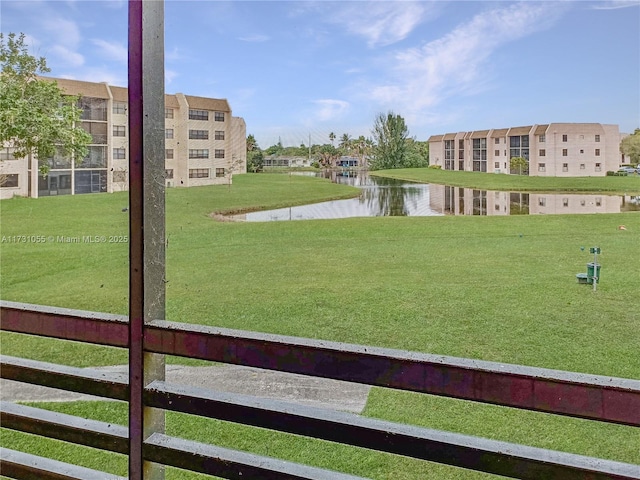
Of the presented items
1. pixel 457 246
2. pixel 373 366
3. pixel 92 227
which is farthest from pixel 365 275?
pixel 373 366

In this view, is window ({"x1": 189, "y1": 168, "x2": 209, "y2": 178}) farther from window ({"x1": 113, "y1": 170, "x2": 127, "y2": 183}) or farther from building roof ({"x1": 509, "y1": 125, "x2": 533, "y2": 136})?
building roof ({"x1": 509, "y1": 125, "x2": 533, "y2": 136})

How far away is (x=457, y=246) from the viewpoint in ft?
9.68

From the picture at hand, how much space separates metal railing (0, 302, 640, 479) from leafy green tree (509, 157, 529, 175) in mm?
1148

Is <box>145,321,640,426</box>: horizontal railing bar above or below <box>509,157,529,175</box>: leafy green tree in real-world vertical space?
below

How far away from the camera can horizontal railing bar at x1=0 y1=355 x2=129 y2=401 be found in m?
0.73

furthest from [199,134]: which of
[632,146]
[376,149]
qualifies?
[632,146]

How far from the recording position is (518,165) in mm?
1540

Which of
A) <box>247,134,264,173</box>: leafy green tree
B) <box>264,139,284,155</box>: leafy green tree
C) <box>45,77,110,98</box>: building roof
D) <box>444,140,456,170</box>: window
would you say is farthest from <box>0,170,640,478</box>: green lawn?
<box>444,140,456,170</box>: window

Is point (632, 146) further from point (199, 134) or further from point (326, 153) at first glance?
point (199, 134)

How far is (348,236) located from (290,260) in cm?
64

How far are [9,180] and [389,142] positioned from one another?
1.65m

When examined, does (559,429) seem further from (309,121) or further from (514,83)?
(309,121)

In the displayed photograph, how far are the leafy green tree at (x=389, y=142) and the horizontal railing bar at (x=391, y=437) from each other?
4.02 feet

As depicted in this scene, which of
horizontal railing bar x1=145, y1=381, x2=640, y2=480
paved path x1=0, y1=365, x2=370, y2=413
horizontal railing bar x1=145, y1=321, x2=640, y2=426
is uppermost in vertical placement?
horizontal railing bar x1=145, y1=321, x2=640, y2=426
